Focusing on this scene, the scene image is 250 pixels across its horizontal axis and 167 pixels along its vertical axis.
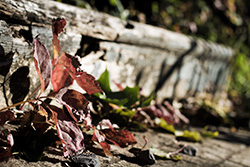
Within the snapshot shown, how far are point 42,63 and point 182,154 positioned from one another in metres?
0.89

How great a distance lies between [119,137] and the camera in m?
1.29

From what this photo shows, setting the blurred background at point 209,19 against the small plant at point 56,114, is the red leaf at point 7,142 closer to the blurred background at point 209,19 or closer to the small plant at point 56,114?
the small plant at point 56,114

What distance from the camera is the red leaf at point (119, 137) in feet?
4.18

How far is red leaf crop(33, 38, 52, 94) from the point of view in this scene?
3.48 ft

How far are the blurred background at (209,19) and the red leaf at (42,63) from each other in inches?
33.2

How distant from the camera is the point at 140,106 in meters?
1.61

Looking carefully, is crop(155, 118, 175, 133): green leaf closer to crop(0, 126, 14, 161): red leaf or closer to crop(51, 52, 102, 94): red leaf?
crop(51, 52, 102, 94): red leaf

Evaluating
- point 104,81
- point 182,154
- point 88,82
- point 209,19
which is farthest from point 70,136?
point 209,19

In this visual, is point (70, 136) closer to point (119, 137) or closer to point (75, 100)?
point (75, 100)

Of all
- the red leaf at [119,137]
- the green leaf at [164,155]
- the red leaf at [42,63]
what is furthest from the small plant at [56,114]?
the green leaf at [164,155]

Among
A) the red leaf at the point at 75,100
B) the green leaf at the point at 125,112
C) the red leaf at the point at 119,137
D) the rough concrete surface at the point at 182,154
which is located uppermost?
the red leaf at the point at 75,100

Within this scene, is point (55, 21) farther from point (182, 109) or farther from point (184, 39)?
point (182, 109)

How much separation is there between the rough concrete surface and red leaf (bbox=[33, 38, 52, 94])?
0.28m

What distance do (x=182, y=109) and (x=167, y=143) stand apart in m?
1.14
